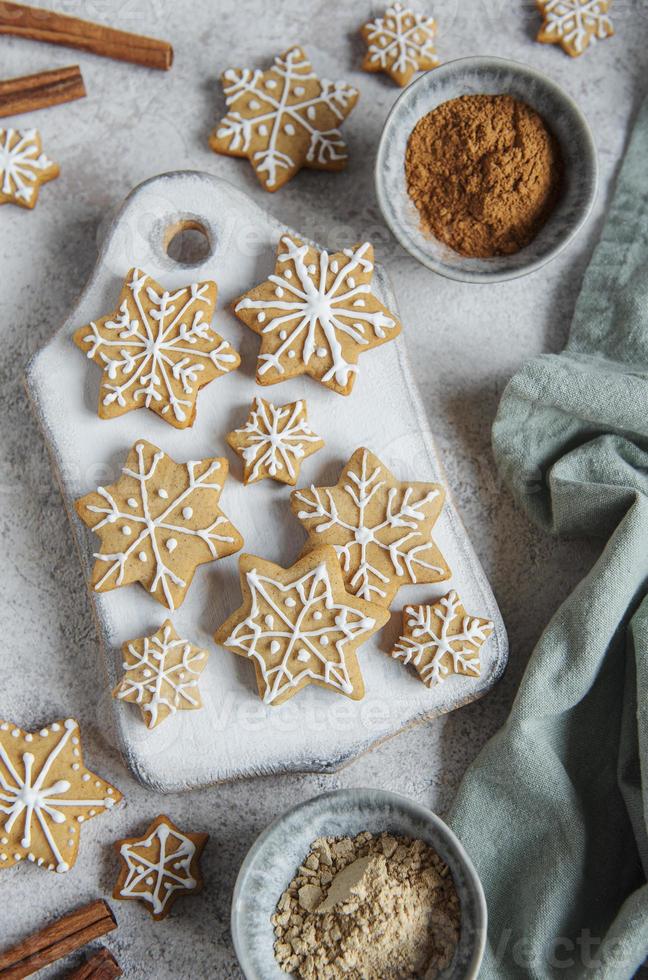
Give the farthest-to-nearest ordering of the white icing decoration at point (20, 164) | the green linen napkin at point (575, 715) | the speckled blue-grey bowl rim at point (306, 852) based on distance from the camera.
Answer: the white icing decoration at point (20, 164), the green linen napkin at point (575, 715), the speckled blue-grey bowl rim at point (306, 852)

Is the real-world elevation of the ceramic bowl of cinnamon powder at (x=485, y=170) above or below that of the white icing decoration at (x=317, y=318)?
A: above

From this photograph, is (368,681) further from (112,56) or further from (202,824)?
(112,56)

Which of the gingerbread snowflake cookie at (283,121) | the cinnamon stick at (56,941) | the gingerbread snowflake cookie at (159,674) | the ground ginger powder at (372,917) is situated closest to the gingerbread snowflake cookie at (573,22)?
the gingerbread snowflake cookie at (283,121)

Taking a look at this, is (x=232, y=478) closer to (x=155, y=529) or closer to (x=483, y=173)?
(x=155, y=529)

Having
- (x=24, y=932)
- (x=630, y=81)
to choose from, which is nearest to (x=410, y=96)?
(x=630, y=81)

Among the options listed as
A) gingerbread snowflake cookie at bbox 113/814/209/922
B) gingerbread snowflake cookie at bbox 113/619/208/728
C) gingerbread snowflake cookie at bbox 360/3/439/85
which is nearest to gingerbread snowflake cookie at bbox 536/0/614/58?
gingerbread snowflake cookie at bbox 360/3/439/85

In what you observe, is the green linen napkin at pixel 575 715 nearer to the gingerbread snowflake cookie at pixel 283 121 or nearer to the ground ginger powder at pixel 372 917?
the ground ginger powder at pixel 372 917
